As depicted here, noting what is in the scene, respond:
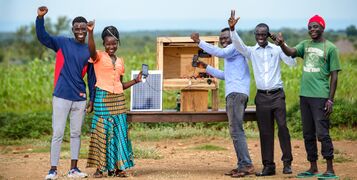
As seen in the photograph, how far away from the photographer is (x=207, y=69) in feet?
35.3

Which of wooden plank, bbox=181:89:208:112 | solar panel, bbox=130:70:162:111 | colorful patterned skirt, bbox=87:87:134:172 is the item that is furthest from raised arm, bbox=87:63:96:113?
wooden plank, bbox=181:89:208:112

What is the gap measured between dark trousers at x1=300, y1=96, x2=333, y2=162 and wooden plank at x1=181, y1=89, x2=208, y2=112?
142 centimetres

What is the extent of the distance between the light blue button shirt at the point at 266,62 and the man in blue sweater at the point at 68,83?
178 centimetres

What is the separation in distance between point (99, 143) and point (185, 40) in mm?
1794

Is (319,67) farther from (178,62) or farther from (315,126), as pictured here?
(178,62)

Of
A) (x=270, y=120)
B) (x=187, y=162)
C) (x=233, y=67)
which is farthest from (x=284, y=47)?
(x=187, y=162)

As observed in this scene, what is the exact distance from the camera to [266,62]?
1032 cm

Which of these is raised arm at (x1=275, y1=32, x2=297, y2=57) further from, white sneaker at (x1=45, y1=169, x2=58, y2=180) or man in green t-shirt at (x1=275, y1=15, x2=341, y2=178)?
white sneaker at (x1=45, y1=169, x2=58, y2=180)

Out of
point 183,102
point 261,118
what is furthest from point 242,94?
point 183,102

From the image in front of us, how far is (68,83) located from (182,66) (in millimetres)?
1938

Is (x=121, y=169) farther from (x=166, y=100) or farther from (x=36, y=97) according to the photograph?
(x=36, y=97)

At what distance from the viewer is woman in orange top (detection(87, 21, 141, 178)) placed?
10281 millimetres

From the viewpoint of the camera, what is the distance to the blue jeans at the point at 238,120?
10.3m

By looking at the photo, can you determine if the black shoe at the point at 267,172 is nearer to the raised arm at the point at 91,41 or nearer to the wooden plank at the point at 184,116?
the wooden plank at the point at 184,116
